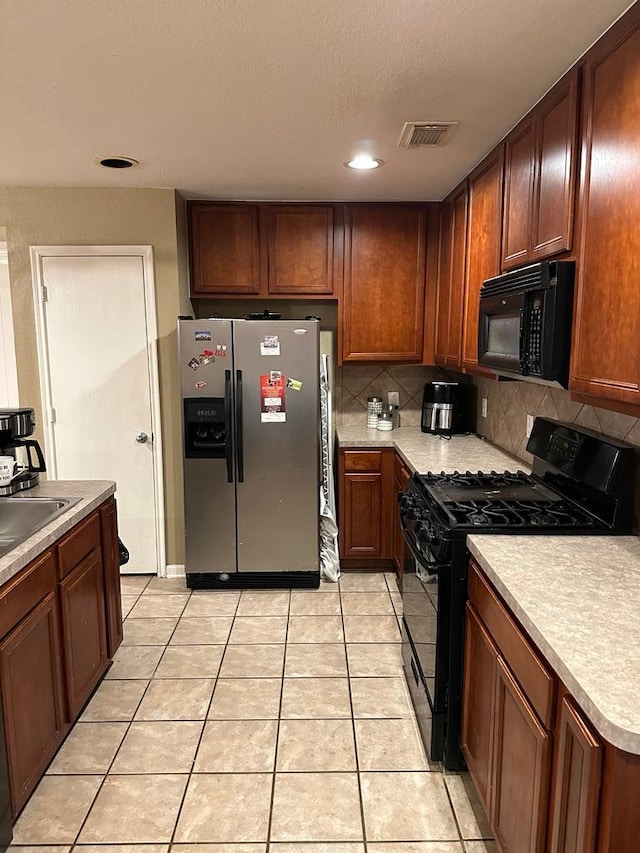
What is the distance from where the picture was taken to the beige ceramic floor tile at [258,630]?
2.95 meters

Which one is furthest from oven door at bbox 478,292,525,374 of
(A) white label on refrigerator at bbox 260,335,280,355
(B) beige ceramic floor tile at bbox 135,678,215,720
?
(B) beige ceramic floor tile at bbox 135,678,215,720

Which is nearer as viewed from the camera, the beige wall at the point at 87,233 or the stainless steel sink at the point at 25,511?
the stainless steel sink at the point at 25,511

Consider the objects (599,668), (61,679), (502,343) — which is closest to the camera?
(599,668)

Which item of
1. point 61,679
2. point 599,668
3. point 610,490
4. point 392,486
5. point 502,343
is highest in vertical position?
point 502,343

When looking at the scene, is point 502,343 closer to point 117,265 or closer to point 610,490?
point 610,490

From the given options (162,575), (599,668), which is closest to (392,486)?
(162,575)

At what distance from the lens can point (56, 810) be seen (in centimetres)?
189

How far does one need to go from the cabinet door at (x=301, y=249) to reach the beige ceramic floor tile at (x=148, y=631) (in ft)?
6.81

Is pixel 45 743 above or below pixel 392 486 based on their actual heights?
below

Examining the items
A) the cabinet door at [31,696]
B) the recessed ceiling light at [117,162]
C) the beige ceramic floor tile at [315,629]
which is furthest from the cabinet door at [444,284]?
the cabinet door at [31,696]

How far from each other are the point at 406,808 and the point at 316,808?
0.96ft

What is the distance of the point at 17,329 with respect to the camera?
345 centimetres

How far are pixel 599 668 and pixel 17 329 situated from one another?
3.46 m

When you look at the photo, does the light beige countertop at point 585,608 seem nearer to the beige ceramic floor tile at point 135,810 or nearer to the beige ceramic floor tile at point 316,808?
the beige ceramic floor tile at point 316,808
